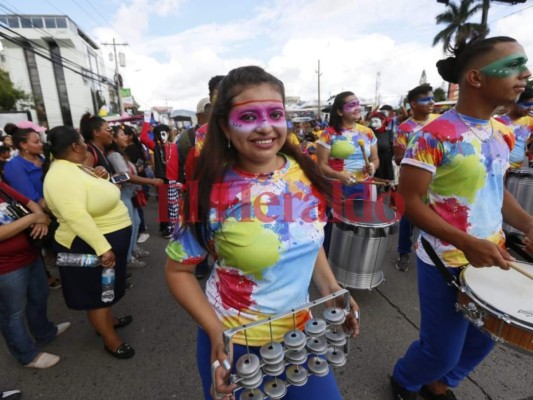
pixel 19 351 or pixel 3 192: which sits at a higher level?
pixel 3 192

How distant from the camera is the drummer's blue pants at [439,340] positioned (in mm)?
1668

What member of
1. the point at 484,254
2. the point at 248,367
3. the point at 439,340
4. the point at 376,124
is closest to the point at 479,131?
the point at 484,254

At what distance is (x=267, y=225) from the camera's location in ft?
3.97

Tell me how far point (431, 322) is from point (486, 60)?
1.39m

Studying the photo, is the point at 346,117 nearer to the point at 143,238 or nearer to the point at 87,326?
the point at 87,326

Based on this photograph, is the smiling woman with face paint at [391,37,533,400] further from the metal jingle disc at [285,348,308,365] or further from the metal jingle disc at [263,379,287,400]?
the metal jingle disc at [263,379,287,400]

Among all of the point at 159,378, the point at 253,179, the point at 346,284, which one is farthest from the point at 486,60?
the point at 159,378

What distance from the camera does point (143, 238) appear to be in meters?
5.43

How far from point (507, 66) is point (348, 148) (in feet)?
6.45

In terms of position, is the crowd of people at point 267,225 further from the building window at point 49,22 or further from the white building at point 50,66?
the building window at point 49,22

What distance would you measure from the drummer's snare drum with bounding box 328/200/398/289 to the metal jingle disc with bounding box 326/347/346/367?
5.91 feet

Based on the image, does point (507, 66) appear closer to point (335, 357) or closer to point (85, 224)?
point (335, 357)

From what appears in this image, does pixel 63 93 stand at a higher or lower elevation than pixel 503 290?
higher

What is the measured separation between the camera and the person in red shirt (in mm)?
2148
